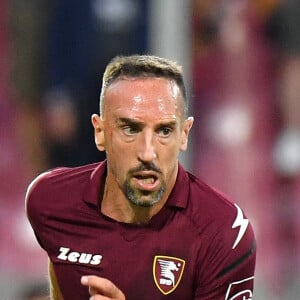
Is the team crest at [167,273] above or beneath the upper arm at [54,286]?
above

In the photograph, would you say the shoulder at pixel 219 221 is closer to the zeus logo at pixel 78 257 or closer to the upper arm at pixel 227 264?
the upper arm at pixel 227 264

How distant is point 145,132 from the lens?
238cm

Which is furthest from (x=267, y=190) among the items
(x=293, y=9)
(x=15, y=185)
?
(x=15, y=185)

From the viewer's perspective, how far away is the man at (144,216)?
7.86ft

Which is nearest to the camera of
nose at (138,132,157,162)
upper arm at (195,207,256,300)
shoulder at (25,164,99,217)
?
nose at (138,132,157,162)

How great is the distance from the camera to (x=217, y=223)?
98.1 inches

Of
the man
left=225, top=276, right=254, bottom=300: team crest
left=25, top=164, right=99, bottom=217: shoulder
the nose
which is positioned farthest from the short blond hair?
left=225, top=276, right=254, bottom=300: team crest

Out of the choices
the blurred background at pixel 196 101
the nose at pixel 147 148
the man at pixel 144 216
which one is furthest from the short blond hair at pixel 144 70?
the blurred background at pixel 196 101

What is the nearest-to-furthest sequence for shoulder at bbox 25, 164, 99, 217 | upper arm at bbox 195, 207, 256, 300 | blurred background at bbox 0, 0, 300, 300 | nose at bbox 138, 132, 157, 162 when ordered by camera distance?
1. nose at bbox 138, 132, 157, 162
2. upper arm at bbox 195, 207, 256, 300
3. shoulder at bbox 25, 164, 99, 217
4. blurred background at bbox 0, 0, 300, 300

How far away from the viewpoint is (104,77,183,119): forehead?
239 cm

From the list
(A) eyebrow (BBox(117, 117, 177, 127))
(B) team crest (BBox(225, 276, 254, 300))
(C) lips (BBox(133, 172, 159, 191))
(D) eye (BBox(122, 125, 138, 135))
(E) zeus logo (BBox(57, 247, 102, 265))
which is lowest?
(B) team crest (BBox(225, 276, 254, 300))

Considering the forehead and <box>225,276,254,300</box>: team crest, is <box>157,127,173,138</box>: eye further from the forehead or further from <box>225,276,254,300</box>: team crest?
<box>225,276,254,300</box>: team crest

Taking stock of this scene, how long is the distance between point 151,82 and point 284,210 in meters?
1.82

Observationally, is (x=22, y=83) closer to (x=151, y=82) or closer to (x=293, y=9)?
(x=293, y=9)
